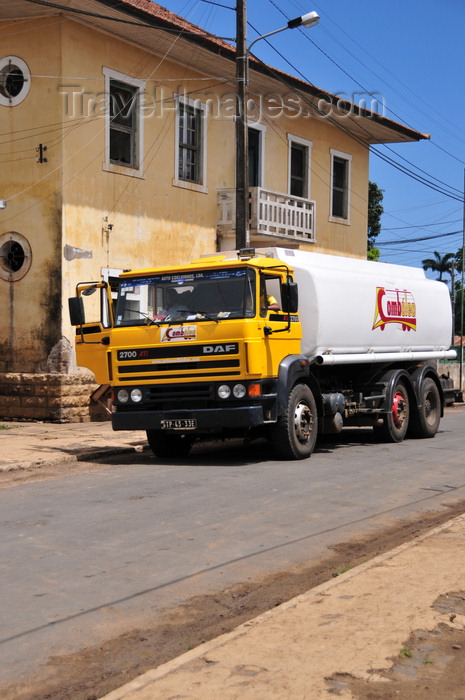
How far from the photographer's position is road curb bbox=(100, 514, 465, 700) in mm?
4250

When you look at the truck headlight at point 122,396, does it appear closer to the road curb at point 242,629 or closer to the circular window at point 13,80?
the road curb at point 242,629

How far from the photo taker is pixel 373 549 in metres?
7.50

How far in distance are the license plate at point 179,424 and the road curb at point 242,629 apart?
17.3 feet

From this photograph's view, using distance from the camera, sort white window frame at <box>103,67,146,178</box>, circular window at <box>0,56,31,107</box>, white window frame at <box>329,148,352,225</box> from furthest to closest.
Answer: white window frame at <box>329,148,352,225</box>, white window frame at <box>103,67,146,178</box>, circular window at <box>0,56,31,107</box>

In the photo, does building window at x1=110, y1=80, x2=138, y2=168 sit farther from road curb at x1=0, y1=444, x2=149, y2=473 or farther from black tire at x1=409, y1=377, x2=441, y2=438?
black tire at x1=409, y1=377, x2=441, y2=438

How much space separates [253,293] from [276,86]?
14.1 metres

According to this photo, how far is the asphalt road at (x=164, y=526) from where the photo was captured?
5590 millimetres

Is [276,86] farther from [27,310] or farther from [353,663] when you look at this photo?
[353,663]

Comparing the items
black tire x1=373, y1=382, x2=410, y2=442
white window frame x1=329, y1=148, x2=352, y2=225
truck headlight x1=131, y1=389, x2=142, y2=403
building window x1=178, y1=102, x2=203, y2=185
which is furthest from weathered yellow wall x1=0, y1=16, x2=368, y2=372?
white window frame x1=329, y1=148, x2=352, y2=225

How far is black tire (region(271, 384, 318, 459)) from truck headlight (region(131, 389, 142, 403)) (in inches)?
75.3

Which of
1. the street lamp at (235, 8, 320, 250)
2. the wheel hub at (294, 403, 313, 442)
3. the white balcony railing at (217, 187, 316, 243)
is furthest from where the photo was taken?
the white balcony railing at (217, 187, 316, 243)

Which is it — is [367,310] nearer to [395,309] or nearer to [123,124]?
[395,309]

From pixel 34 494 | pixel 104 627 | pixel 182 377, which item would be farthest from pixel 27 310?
pixel 104 627

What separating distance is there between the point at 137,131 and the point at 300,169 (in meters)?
7.61
